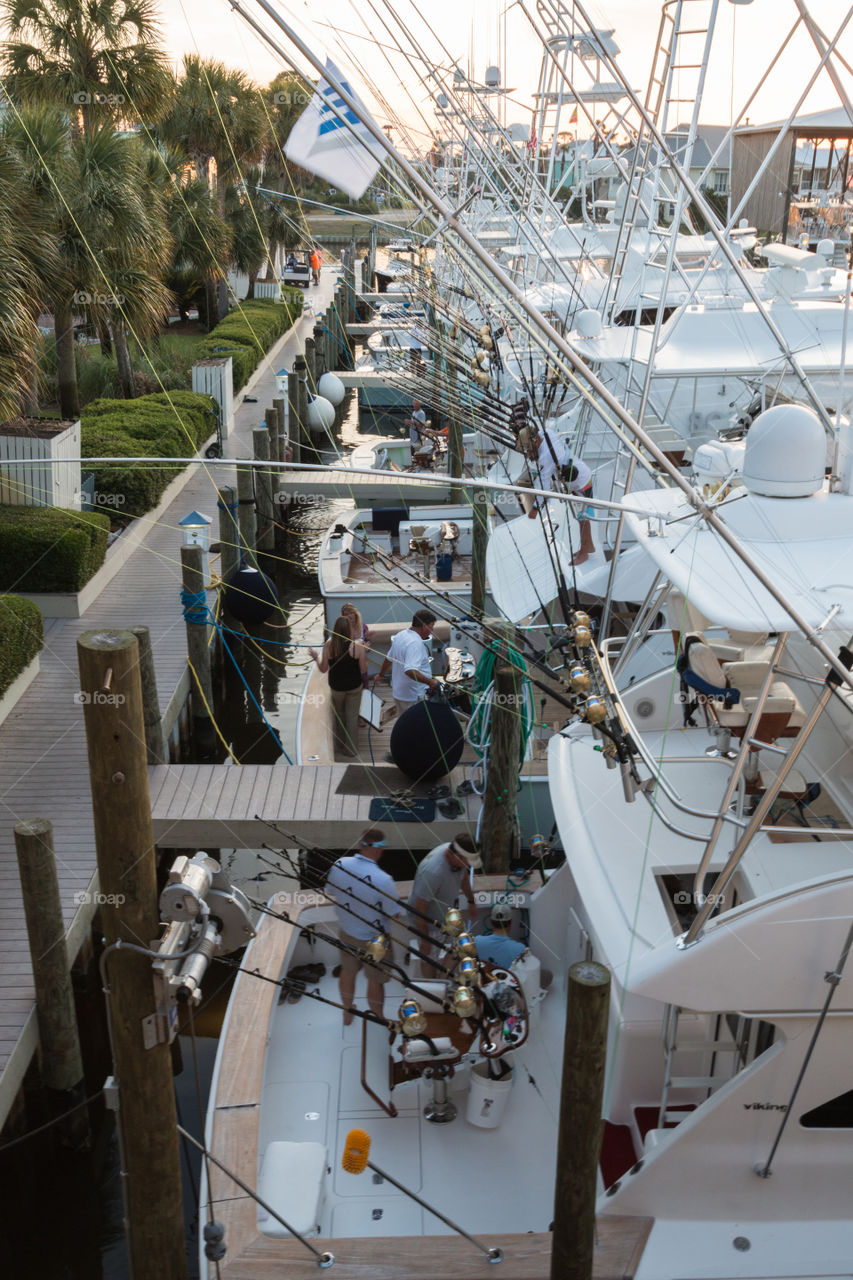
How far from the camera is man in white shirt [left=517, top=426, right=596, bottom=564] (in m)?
11.9

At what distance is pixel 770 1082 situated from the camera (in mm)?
5910

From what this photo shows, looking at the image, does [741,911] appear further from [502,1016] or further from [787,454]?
[787,454]

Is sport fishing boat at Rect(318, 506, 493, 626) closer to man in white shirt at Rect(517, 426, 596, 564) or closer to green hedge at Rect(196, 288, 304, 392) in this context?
man in white shirt at Rect(517, 426, 596, 564)

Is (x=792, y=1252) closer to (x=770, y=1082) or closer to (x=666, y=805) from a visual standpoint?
(x=770, y=1082)

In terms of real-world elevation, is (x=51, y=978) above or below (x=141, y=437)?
below

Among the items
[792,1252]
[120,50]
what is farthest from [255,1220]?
[120,50]

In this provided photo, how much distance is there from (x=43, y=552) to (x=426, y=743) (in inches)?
270

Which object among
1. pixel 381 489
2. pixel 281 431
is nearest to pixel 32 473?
pixel 381 489

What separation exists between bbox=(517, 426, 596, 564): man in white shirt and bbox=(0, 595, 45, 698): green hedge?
18.5ft

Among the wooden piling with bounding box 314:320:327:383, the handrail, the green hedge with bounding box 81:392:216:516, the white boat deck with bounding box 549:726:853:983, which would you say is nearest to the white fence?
the green hedge with bounding box 81:392:216:516

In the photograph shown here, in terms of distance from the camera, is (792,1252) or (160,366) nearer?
(792,1252)

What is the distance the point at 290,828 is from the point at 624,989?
519cm

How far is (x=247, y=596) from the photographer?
1698cm

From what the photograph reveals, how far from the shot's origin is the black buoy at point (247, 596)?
16828 millimetres
